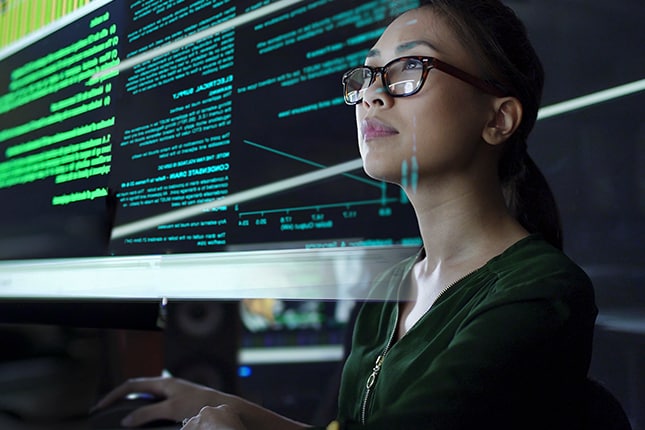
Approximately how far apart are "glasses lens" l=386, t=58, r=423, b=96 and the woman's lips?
3 centimetres

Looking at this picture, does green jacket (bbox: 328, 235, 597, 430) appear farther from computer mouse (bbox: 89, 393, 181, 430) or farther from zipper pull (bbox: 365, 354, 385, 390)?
computer mouse (bbox: 89, 393, 181, 430)

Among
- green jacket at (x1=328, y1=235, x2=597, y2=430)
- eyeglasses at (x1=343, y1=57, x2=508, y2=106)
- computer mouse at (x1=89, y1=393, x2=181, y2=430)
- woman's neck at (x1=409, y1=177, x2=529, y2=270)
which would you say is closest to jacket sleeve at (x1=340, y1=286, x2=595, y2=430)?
green jacket at (x1=328, y1=235, x2=597, y2=430)

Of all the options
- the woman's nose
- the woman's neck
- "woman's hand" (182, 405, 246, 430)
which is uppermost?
the woman's nose

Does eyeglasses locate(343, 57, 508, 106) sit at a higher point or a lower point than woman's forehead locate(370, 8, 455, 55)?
lower

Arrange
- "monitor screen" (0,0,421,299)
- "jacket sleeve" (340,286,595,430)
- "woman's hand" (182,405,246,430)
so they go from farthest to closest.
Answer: "monitor screen" (0,0,421,299)
"woman's hand" (182,405,246,430)
"jacket sleeve" (340,286,595,430)

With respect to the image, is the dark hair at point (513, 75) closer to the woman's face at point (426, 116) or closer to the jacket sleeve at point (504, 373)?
the woman's face at point (426, 116)

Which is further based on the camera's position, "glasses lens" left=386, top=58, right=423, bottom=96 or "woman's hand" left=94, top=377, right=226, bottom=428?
"woman's hand" left=94, top=377, right=226, bottom=428

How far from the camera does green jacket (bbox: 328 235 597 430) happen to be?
16.3 inches

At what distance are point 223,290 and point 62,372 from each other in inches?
19.6

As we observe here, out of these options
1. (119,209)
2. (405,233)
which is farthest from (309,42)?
(119,209)

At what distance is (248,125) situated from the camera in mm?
772

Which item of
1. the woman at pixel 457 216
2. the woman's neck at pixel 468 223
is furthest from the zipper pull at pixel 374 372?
the woman's neck at pixel 468 223

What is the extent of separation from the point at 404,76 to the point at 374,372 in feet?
0.94

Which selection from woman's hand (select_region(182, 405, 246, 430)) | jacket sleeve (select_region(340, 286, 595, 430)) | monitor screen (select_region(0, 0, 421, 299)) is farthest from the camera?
monitor screen (select_region(0, 0, 421, 299))
